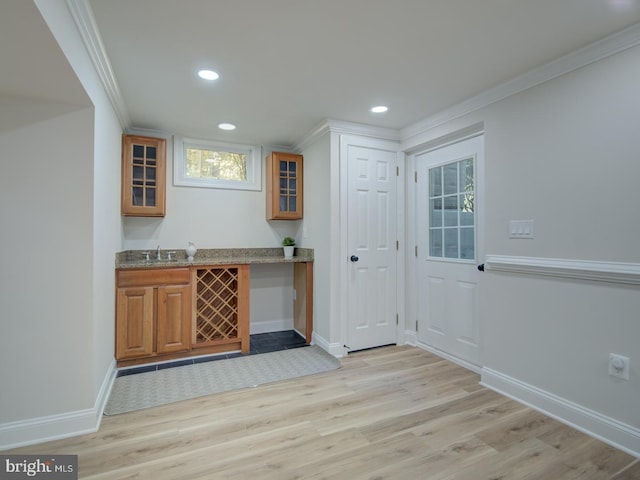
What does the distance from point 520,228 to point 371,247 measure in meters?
1.40

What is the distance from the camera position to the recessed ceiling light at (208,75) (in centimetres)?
229

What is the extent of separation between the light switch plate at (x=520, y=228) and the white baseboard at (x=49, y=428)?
120 inches

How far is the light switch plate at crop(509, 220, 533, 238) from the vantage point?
2309 mm

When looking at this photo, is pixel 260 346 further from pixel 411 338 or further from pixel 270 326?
pixel 411 338

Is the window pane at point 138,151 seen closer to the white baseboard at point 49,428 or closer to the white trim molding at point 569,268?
the white baseboard at point 49,428

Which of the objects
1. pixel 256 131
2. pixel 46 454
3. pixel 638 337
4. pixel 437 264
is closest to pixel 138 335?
pixel 46 454

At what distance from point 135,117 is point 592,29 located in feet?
11.7

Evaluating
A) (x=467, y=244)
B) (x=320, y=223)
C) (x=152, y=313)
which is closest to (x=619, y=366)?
(x=467, y=244)

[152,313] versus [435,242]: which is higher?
[435,242]

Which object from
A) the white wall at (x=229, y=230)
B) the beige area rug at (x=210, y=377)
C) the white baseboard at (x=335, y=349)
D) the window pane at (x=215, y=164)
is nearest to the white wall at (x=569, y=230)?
the white baseboard at (x=335, y=349)

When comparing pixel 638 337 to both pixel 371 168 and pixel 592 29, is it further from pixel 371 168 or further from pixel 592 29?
pixel 371 168

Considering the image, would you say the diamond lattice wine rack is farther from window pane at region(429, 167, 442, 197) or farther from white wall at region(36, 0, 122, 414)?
window pane at region(429, 167, 442, 197)

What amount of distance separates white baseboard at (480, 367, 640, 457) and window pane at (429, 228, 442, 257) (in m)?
1.14

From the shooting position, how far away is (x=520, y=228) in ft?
7.77
